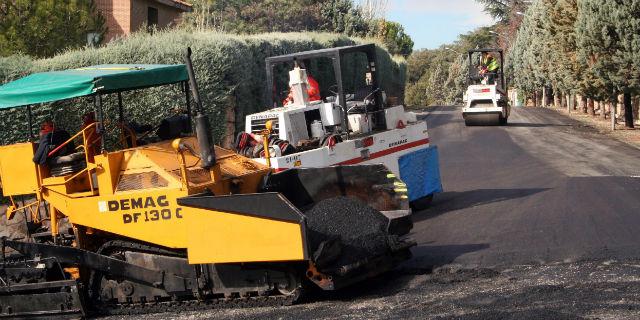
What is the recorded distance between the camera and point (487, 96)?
33.9 metres

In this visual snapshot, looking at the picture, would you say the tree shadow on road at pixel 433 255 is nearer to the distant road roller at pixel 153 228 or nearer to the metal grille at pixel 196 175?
the distant road roller at pixel 153 228

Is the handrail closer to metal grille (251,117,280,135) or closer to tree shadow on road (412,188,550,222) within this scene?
metal grille (251,117,280,135)

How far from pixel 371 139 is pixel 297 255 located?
6.12 metres

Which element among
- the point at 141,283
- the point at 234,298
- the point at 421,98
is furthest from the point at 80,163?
the point at 421,98

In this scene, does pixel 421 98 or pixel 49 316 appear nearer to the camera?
pixel 49 316

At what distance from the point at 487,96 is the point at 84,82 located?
26294 millimetres

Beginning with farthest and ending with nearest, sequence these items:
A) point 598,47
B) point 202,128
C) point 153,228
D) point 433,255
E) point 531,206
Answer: point 598,47 < point 531,206 < point 433,255 < point 153,228 < point 202,128

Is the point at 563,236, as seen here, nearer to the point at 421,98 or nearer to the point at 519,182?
the point at 519,182

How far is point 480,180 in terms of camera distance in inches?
725

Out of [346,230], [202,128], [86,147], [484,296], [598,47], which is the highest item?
[598,47]

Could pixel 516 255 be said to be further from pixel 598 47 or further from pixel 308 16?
pixel 308 16

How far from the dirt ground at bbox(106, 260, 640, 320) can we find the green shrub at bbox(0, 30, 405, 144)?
19.4 feet

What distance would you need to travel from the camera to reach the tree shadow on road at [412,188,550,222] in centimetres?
1474

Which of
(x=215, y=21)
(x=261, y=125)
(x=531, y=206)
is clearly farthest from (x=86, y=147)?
(x=215, y=21)
